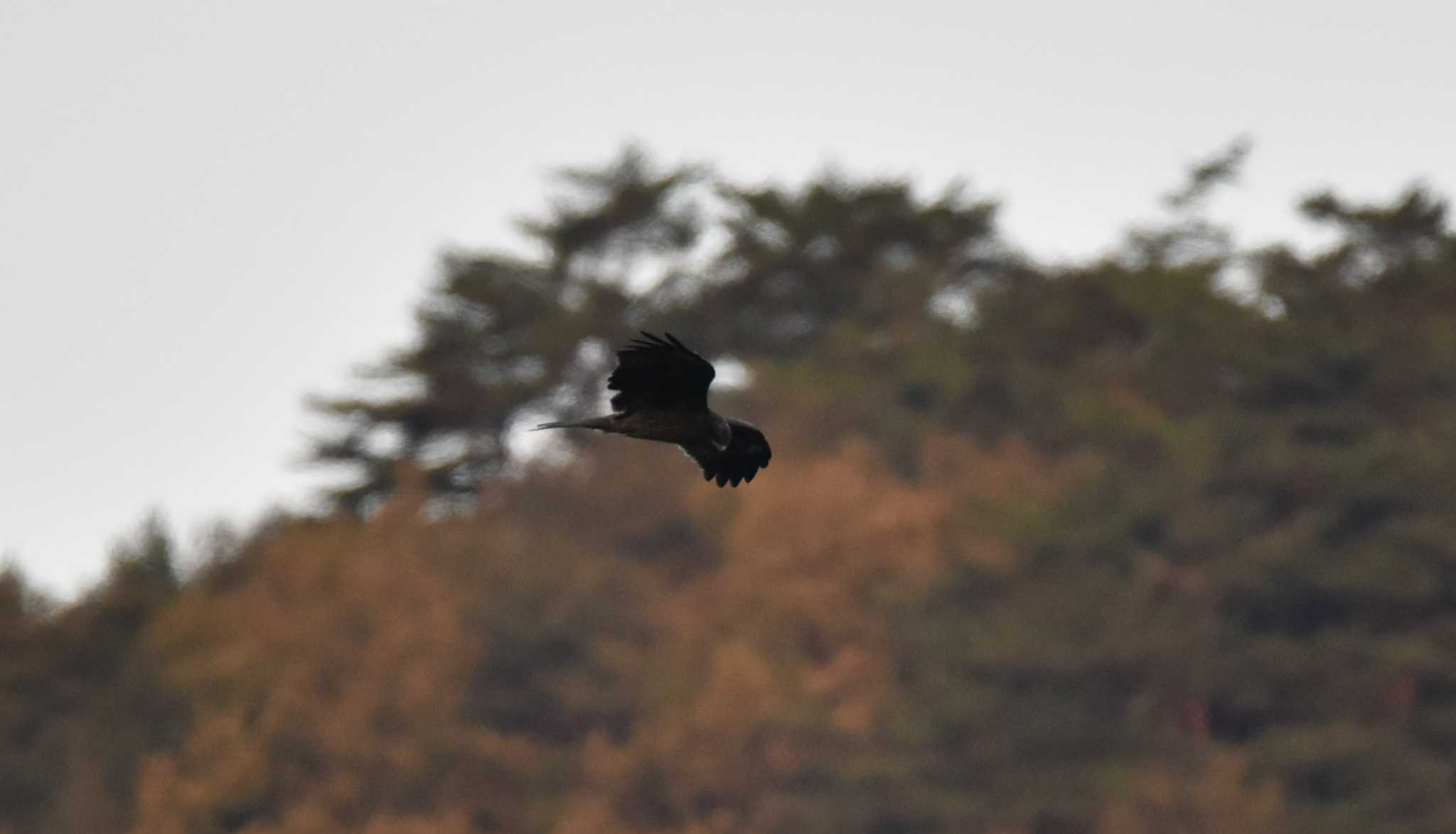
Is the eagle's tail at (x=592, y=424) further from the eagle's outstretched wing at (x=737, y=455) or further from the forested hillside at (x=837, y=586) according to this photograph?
the forested hillside at (x=837, y=586)

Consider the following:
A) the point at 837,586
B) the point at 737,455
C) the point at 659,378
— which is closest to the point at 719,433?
the point at 737,455

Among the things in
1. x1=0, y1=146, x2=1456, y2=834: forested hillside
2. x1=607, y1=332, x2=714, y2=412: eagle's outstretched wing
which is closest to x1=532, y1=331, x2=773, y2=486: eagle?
x1=607, y1=332, x2=714, y2=412: eagle's outstretched wing

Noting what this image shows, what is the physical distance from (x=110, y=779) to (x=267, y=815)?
3270mm

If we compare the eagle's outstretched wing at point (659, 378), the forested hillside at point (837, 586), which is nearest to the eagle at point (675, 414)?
the eagle's outstretched wing at point (659, 378)

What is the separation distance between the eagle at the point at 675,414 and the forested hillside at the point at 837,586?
25969 mm

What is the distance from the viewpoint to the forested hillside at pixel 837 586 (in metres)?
38.1

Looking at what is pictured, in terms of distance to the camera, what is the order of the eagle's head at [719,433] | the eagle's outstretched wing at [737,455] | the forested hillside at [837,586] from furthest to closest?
the forested hillside at [837,586] < the eagle's outstretched wing at [737,455] < the eagle's head at [719,433]

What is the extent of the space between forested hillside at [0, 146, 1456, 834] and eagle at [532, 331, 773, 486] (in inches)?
1022

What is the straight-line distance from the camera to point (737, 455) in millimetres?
11484

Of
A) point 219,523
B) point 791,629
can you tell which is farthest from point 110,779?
point 791,629

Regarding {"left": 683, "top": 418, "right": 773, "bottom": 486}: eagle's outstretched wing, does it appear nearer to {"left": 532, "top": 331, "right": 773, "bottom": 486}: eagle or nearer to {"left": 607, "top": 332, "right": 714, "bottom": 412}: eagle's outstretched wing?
{"left": 532, "top": 331, "right": 773, "bottom": 486}: eagle

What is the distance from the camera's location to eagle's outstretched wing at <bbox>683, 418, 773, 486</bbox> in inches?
452

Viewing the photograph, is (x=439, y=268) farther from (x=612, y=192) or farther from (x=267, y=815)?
(x=267, y=815)

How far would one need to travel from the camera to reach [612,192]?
4838 centimetres
